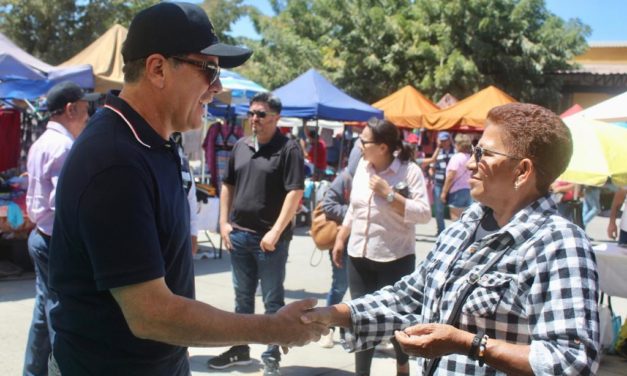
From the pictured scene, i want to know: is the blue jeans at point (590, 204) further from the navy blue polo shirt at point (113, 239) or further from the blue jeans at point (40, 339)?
the navy blue polo shirt at point (113, 239)

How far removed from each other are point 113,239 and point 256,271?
3160 mm

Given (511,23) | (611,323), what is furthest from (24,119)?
(511,23)

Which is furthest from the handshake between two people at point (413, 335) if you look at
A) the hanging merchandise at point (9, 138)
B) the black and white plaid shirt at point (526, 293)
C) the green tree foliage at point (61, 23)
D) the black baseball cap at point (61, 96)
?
the green tree foliage at point (61, 23)

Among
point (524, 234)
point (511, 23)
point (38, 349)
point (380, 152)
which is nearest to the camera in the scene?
point (524, 234)

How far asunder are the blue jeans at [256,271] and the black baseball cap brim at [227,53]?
8.64 feet

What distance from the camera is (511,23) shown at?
792 inches

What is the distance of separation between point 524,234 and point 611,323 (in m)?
4.21

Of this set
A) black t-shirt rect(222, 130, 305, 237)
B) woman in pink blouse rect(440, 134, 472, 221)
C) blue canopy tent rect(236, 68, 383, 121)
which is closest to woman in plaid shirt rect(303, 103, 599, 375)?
black t-shirt rect(222, 130, 305, 237)

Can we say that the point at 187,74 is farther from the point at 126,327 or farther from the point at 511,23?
the point at 511,23

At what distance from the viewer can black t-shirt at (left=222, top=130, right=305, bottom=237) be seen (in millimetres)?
4578

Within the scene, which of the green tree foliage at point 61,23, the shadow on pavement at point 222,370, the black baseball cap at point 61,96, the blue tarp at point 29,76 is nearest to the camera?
the black baseball cap at point 61,96

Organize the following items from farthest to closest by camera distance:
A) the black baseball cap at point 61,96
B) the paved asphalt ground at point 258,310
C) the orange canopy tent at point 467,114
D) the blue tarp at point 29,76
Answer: the orange canopy tent at point 467,114 → the blue tarp at point 29,76 → the paved asphalt ground at point 258,310 → the black baseball cap at point 61,96

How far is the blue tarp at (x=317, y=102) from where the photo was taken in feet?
34.5

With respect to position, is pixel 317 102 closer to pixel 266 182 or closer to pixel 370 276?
pixel 266 182
